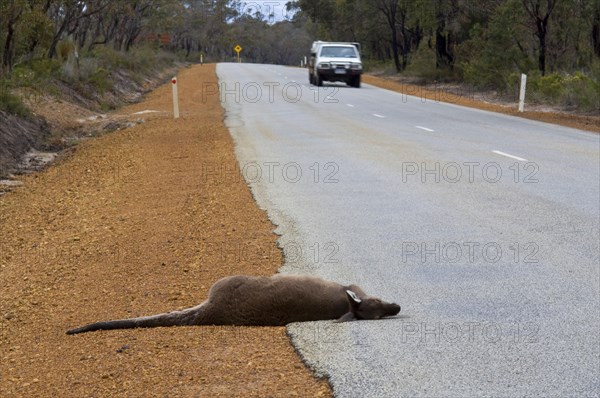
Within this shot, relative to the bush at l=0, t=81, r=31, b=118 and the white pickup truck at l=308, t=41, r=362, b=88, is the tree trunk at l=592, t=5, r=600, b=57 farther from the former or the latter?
the bush at l=0, t=81, r=31, b=118

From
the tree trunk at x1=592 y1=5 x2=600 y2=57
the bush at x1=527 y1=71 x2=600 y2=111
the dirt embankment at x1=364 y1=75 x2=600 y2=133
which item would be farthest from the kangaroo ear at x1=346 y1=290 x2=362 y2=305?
the tree trunk at x1=592 y1=5 x2=600 y2=57

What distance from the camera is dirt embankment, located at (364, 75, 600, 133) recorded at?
23812mm

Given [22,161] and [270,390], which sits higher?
[270,390]

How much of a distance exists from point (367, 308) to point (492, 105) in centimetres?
2625

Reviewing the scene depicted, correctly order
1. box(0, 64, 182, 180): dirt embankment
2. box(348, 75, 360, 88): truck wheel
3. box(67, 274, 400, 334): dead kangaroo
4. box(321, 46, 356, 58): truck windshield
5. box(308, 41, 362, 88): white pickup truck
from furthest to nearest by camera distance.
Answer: box(348, 75, 360, 88): truck wheel, box(321, 46, 356, 58): truck windshield, box(308, 41, 362, 88): white pickup truck, box(0, 64, 182, 180): dirt embankment, box(67, 274, 400, 334): dead kangaroo

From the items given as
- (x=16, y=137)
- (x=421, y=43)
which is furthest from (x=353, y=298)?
(x=421, y=43)

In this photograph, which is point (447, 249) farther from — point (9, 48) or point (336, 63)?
point (336, 63)

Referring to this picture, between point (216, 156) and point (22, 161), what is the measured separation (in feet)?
13.9

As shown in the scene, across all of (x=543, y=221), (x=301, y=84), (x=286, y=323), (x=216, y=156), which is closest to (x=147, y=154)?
(x=216, y=156)

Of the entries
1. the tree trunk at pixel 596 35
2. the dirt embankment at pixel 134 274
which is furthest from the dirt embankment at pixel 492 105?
the dirt embankment at pixel 134 274

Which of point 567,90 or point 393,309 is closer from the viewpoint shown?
point 393,309

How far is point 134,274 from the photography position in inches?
299

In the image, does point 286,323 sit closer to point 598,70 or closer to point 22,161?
point 22,161

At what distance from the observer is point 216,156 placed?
15531mm
